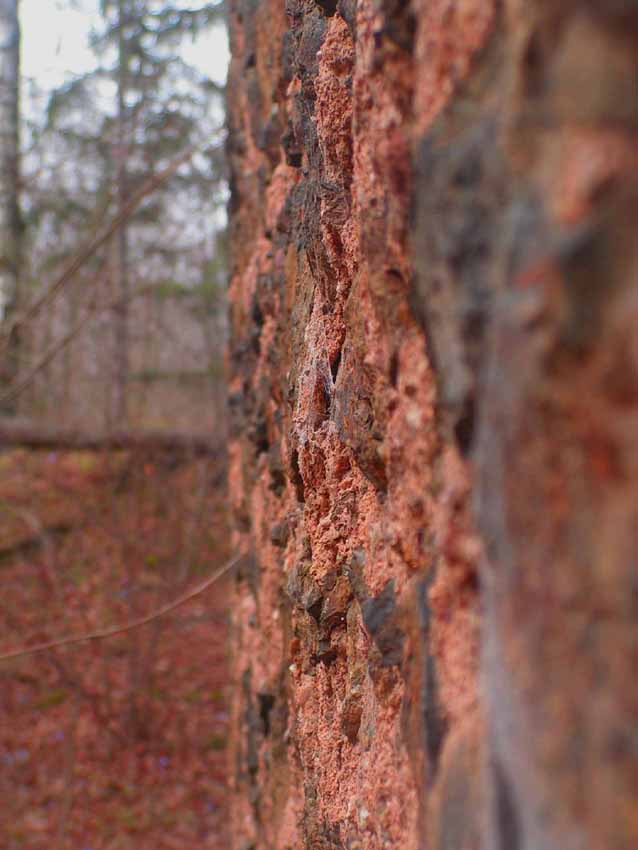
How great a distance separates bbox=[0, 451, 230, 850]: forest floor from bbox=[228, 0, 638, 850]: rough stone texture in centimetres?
358

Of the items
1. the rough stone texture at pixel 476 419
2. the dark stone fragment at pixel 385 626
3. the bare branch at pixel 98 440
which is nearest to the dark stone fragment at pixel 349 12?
the rough stone texture at pixel 476 419

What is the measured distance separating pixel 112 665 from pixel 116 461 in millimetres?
1605

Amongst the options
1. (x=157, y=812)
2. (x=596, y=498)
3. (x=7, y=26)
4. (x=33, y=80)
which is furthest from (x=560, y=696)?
(x=7, y=26)

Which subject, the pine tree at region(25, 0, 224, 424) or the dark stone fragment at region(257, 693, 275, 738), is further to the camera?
the pine tree at region(25, 0, 224, 424)

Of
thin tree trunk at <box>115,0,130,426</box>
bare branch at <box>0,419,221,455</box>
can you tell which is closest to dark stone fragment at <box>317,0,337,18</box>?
thin tree trunk at <box>115,0,130,426</box>

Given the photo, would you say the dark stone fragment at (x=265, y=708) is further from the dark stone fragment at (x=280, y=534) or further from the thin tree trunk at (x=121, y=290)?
the thin tree trunk at (x=121, y=290)

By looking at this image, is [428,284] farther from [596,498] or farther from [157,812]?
[157,812]

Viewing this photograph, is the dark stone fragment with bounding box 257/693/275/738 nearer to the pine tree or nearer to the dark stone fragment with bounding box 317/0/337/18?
the dark stone fragment with bounding box 317/0/337/18

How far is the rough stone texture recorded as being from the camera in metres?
0.42

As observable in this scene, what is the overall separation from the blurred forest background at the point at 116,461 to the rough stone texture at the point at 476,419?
375 centimetres

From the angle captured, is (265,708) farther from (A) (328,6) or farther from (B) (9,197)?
(B) (9,197)

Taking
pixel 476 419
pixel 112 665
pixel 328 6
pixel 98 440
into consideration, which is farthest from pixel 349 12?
pixel 112 665

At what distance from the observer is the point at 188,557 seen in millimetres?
5527

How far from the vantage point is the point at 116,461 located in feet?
21.4
